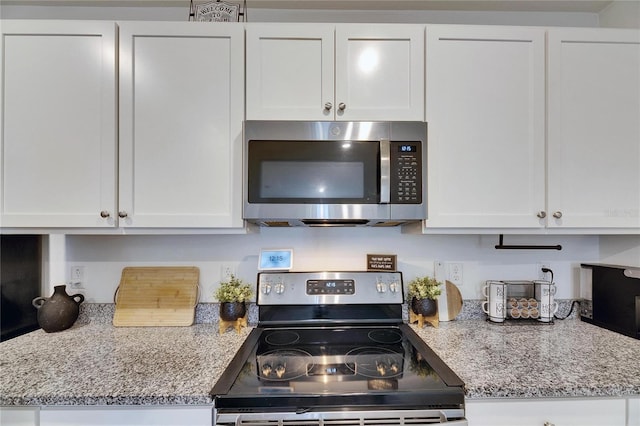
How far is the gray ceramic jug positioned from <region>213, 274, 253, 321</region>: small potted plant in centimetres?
69

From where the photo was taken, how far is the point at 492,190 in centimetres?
137

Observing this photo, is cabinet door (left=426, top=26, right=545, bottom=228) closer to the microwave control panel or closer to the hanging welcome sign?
the microwave control panel

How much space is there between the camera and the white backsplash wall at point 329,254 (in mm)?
1676

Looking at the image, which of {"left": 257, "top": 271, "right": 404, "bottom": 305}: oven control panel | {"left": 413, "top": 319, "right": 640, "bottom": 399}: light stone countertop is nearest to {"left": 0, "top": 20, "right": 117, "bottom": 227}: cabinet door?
{"left": 257, "top": 271, "right": 404, "bottom": 305}: oven control panel

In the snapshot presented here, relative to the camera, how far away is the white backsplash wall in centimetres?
168

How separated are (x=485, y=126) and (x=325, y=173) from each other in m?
0.73

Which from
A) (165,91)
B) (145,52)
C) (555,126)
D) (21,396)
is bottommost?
(21,396)

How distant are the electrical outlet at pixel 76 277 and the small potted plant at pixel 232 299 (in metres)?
0.76

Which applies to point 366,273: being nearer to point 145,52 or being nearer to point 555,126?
point 555,126

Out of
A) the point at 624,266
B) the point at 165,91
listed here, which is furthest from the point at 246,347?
the point at 624,266

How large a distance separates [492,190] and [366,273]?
0.69 meters

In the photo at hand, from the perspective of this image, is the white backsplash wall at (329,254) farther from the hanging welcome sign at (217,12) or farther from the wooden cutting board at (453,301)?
the hanging welcome sign at (217,12)

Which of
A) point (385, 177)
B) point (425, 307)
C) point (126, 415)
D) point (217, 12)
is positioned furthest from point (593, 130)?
point (126, 415)

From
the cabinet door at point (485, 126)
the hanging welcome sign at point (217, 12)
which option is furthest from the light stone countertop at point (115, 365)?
the hanging welcome sign at point (217, 12)
